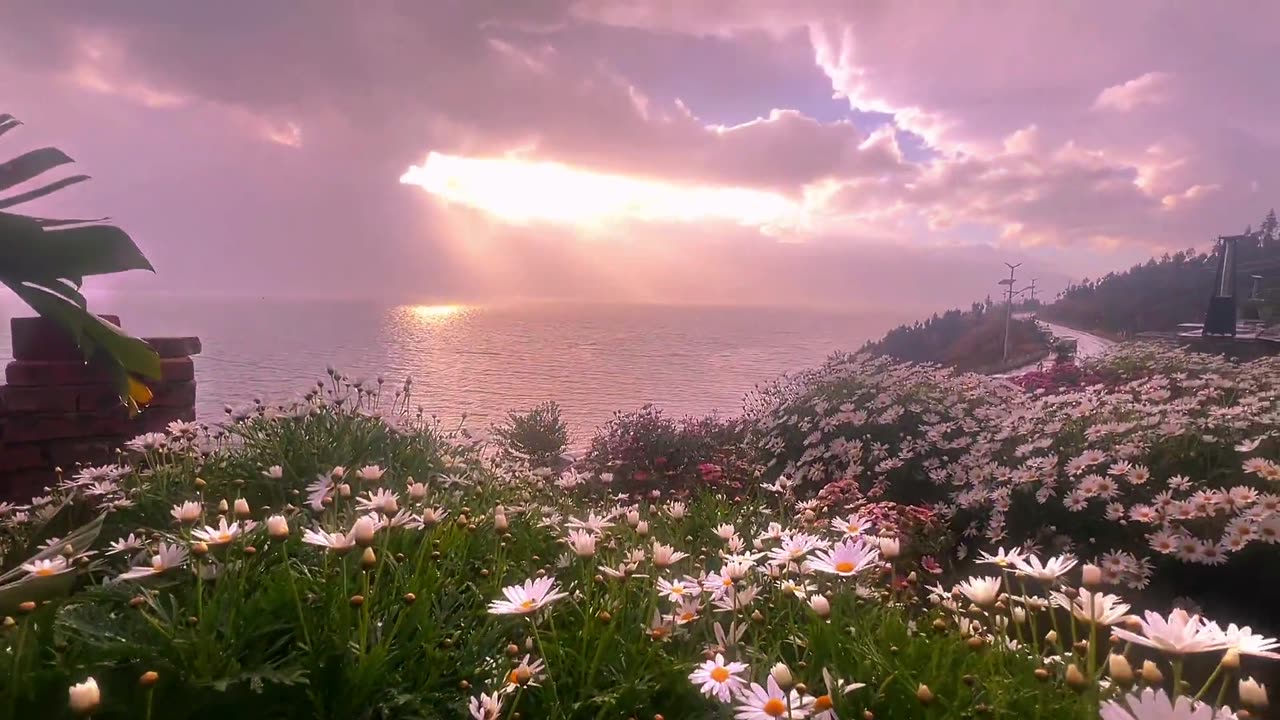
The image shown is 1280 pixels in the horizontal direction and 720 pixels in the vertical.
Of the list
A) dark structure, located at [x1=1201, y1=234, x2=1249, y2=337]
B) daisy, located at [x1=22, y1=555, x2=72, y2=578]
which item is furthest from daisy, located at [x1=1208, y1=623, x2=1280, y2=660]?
dark structure, located at [x1=1201, y1=234, x2=1249, y2=337]

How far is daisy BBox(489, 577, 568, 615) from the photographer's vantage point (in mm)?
1358

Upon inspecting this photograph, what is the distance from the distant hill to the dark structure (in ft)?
8.67

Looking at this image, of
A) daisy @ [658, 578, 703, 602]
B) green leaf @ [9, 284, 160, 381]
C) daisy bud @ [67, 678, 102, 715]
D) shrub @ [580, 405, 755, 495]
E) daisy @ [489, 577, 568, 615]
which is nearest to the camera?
daisy bud @ [67, 678, 102, 715]

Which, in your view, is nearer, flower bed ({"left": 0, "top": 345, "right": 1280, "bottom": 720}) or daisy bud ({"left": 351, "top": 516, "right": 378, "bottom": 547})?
flower bed ({"left": 0, "top": 345, "right": 1280, "bottom": 720})

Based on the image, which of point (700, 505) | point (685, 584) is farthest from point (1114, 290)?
point (685, 584)

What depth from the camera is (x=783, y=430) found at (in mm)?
6090

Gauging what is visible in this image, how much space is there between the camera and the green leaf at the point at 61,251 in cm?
356

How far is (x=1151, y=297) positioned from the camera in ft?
59.5

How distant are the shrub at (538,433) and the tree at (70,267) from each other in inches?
165

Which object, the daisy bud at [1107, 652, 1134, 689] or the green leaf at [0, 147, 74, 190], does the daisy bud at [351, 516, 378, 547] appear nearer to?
the daisy bud at [1107, 652, 1134, 689]

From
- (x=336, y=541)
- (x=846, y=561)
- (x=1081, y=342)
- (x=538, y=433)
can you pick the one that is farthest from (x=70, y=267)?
(x=1081, y=342)

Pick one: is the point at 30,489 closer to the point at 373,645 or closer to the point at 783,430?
the point at 373,645

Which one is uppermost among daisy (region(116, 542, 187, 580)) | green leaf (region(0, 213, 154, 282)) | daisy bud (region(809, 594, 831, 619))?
green leaf (region(0, 213, 154, 282))

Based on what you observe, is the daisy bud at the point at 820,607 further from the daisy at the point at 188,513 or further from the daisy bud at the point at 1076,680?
the daisy at the point at 188,513
